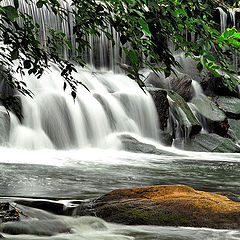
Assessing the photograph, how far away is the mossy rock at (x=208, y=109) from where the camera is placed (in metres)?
15.8

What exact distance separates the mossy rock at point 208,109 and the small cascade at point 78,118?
3084 mm

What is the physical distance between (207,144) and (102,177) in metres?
7.26

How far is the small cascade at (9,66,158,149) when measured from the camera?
11.0 metres

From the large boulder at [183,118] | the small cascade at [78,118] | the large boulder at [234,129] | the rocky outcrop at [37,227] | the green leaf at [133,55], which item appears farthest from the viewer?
the large boulder at [234,129]

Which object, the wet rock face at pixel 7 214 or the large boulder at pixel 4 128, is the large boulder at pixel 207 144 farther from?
the wet rock face at pixel 7 214

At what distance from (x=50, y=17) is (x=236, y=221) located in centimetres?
1469

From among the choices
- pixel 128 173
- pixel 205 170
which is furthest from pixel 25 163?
pixel 205 170

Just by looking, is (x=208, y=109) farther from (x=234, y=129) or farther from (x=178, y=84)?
(x=178, y=84)

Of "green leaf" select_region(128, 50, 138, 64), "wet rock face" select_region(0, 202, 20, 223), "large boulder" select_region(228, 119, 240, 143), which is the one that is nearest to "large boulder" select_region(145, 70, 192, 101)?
"large boulder" select_region(228, 119, 240, 143)

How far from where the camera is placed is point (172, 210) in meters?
3.83

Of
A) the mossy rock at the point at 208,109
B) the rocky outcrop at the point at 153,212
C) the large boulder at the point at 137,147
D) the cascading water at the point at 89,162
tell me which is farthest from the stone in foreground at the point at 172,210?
the mossy rock at the point at 208,109

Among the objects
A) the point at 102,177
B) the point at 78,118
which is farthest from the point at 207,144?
the point at 102,177

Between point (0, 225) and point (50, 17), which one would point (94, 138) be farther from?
point (0, 225)

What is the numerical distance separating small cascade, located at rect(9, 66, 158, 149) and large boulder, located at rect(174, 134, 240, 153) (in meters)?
1.00
